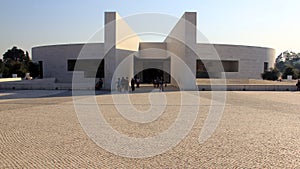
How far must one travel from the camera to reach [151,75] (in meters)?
38.7

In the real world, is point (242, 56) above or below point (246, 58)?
above

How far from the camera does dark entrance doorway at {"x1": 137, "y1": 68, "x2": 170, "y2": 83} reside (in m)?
38.1

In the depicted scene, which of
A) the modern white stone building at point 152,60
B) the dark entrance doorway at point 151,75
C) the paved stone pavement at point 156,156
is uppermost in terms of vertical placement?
the modern white stone building at point 152,60

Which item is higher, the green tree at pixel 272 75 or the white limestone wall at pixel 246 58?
the white limestone wall at pixel 246 58

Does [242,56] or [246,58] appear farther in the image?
[246,58]

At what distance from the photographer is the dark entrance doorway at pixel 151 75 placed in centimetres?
3808

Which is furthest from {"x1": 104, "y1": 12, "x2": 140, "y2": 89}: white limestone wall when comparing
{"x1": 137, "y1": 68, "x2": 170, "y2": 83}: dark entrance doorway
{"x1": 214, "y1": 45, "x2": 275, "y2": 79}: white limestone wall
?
{"x1": 214, "y1": 45, "x2": 275, "y2": 79}: white limestone wall

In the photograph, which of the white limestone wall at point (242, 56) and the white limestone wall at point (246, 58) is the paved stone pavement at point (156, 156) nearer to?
the white limestone wall at point (242, 56)

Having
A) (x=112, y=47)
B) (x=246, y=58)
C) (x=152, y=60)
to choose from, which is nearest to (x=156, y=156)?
(x=112, y=47)

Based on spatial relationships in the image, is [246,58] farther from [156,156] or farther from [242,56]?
[156,156]

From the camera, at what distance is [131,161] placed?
5.09 m

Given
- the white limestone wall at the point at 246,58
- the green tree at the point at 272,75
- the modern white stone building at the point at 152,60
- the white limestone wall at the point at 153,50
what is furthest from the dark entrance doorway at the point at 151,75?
the green tree at the point at 272,75

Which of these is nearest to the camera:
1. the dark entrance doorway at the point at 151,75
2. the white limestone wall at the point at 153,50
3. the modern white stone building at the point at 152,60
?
the modern white stone building at the point at 152,60

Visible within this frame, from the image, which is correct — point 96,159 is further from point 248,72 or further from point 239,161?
point 248,72
